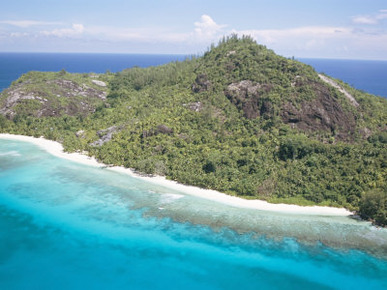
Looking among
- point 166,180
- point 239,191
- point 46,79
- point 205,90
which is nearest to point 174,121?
point 205,90

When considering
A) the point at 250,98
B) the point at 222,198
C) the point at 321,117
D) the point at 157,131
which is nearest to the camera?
the point at 222,198

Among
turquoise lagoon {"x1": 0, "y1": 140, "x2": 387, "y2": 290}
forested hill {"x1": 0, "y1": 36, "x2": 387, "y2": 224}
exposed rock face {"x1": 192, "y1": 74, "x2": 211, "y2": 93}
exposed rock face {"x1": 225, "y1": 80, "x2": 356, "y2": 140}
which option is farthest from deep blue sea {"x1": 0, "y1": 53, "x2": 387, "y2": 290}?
exposed rock face {"x1": 192, "y1": 74, "x2": 211, "y2": 93}

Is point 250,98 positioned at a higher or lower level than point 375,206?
higher

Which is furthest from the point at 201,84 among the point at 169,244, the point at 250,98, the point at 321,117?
the point at 169,244

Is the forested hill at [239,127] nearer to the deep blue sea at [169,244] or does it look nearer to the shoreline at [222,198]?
the shoreline at [222,198]

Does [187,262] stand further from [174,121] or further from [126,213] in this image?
[174,121]

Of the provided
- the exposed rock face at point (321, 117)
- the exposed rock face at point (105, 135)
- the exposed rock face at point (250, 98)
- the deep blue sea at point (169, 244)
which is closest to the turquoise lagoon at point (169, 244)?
the deep blue sea at point (169, 244)

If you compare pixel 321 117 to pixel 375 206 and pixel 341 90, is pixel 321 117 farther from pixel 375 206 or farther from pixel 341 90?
pixel 375 206
